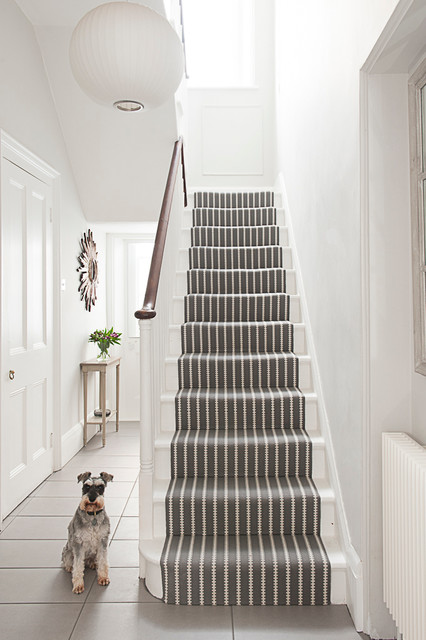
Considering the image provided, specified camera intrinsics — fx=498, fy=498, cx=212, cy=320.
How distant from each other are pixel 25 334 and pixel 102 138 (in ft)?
5.52

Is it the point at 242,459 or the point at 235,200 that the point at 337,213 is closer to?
the point at 242,459

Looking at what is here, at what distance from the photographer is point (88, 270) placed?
4.52 meters

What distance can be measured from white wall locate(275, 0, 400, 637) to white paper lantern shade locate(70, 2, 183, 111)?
0.74 meters

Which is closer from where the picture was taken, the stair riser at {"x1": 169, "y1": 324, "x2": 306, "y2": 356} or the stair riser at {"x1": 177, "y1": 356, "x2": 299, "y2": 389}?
the stair riser at {"x1": 177, "y1": 356, "x2": 299, "y2": 389}

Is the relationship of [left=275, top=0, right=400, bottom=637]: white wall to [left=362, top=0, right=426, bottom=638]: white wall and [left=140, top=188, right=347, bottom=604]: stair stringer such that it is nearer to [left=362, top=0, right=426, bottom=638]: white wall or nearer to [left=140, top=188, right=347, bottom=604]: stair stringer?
[left=362, top=0, right=426, bottom=638]: white wall

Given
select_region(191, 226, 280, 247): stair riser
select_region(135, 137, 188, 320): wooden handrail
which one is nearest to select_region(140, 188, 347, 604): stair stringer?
select_region(191, 226, 280, 247): stair riser

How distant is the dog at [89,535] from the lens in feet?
6.84

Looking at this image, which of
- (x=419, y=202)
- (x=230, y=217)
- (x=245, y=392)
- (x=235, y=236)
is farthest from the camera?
(x=230, y=217)

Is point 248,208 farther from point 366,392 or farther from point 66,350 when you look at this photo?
point 366,392

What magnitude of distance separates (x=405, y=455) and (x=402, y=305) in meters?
0.54

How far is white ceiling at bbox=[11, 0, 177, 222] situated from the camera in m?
3.13

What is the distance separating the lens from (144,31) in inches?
74.9

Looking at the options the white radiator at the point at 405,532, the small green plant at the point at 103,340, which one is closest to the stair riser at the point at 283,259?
the small green plant at the point at 103,340

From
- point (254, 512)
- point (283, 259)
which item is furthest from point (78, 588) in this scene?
point (283, 259)
